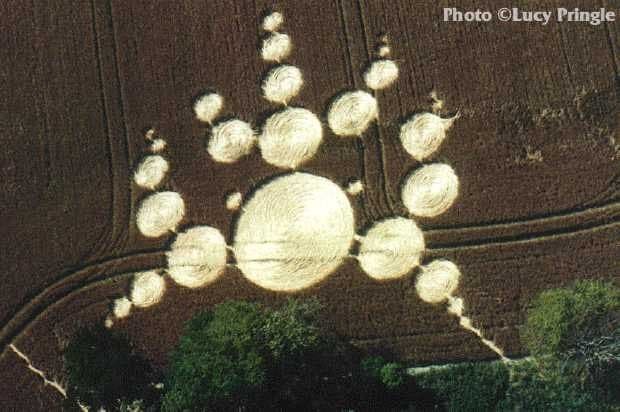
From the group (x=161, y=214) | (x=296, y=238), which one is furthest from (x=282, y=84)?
(x=161, y=214)

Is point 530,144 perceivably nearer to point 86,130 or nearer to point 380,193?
point 380,193

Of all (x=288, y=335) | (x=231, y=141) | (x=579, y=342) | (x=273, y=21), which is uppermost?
(x=273, y=21)

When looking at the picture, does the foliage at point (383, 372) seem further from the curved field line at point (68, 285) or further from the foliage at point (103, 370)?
the curved field line at point (68, 285)

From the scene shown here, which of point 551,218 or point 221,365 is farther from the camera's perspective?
point 551,218

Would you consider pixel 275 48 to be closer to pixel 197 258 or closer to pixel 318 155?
pixel 318 155

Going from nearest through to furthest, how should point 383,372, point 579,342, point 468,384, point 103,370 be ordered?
point 579,342, point 468,384, point 383,372, point 103,370

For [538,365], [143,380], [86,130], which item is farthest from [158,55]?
[538,365]

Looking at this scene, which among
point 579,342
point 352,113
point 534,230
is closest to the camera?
point 579,342
